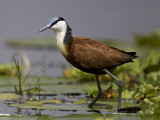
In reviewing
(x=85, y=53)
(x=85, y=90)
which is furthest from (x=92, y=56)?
(x=85, y=90)

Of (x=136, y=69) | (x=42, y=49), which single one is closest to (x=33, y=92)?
(x=136, y=69)

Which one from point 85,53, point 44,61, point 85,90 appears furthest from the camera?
point 44,61

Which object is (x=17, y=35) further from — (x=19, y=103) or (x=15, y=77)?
(x=19, y=103)

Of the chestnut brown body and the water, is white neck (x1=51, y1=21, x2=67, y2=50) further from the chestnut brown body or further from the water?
the water

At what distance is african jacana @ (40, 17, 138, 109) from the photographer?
655 cm

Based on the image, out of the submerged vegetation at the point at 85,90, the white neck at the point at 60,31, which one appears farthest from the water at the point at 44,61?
the white neck at the point at 60,31

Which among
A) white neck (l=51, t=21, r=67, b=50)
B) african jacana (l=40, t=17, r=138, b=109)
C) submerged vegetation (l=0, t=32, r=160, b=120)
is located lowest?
submerged vegetation (l=0, t=32, r=160, b=120)

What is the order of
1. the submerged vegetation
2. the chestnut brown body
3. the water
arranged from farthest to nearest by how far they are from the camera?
1. the water
2. the chestnut brown body
3. the submerged vegetation

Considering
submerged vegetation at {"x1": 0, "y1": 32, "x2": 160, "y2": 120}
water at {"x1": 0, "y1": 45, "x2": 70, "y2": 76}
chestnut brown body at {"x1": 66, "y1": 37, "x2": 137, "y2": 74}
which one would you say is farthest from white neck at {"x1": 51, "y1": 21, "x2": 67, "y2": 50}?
water at {"x1": 0, "y1": 45, "x2": 70, "y2": 76}

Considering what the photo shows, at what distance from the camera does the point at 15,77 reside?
31.0 feet

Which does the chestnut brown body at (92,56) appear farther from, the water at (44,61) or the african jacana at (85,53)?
the water at (44,61)

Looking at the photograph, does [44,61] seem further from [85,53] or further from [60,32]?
[85,53]

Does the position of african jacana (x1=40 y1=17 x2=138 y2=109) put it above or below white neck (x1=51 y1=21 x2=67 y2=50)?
below

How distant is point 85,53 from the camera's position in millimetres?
6586
